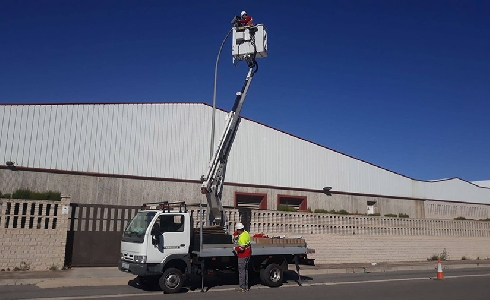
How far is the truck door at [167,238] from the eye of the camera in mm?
11896

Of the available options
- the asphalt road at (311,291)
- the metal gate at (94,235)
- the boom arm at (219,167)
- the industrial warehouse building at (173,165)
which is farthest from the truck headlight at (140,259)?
the industrial warehouse building at (173,165)

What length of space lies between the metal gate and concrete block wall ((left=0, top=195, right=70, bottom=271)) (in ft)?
2.10

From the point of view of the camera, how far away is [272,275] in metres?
13.6

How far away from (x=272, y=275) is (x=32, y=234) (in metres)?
8.63

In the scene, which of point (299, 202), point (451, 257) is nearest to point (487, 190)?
point (451, 257)

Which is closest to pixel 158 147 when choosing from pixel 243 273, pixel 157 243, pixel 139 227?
pixel 139 227

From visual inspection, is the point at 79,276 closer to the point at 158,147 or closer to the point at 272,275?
the point at 272,275

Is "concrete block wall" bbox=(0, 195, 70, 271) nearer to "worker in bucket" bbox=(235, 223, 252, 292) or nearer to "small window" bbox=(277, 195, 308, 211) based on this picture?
"worker in bucket" bbox=(235, 223, 252, 292)

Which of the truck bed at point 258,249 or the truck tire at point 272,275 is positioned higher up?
the truck bed at point 258,249

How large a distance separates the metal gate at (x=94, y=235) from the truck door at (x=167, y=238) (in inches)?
225

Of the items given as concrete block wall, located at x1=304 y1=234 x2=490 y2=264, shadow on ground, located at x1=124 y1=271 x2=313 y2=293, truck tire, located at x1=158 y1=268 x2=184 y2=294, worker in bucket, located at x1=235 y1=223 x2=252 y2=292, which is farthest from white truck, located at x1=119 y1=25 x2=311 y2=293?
concrete block wall, located at x1=304 y1=234 x2=490 y2=264

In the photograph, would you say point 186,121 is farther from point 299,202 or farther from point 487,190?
point 487,190

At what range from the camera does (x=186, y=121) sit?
982 inches

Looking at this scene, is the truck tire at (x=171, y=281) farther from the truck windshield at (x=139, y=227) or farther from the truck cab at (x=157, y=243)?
the truck windshield at (x=139, y=227)
